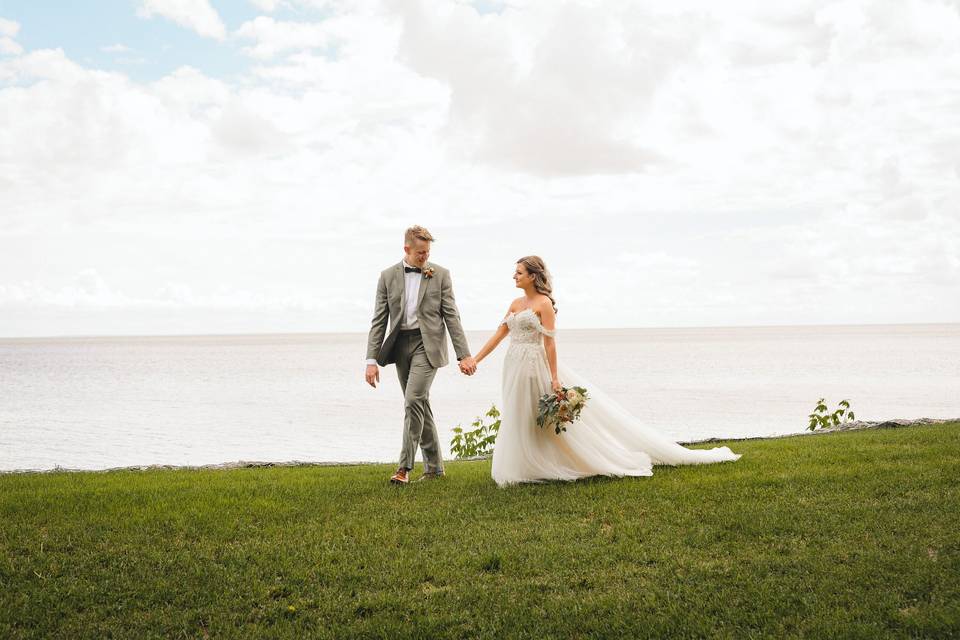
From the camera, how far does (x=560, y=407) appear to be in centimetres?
860

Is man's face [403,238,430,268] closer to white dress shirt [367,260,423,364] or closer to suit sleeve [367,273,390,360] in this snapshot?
white dress shirt [367,260,423,364]

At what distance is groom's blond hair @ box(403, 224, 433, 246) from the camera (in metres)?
9.12

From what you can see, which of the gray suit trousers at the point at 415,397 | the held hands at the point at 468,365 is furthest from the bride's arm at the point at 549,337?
the gray suit trousers at the point at 415,397

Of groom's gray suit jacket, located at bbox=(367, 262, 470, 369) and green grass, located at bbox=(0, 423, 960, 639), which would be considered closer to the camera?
green grass, located at bbox=(0, 423, 960, 639)

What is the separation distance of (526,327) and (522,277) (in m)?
0.62

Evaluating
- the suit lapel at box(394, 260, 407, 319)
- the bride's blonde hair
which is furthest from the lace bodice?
the suit lapel at box(394, 260, 407, 319)

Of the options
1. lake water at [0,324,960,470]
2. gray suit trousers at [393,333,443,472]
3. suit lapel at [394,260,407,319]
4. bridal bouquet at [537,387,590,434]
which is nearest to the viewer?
bridal bouquet at [537,387,590,434]

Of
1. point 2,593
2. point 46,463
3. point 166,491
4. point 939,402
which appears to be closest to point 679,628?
point 2,593

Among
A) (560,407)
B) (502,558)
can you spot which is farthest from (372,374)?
(502,558)

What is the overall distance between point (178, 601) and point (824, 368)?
65.3 metres

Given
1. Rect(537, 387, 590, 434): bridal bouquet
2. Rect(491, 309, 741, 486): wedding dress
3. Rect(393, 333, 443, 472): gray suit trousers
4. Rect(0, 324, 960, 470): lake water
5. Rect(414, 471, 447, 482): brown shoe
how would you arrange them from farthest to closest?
Rect(0, 324, 960, 470): lake water → Rect(414, 471, 447, 482): brown shoe → Rect(393, 333, 443, 472): gray suit trousers → Rect(491, 309, 741, 486): wedding dress → Rect(537, 387, 590, 434): bridal bouquet

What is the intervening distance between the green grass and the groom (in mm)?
847

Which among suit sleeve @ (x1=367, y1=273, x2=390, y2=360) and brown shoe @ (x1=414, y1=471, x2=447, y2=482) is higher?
suit sleeve @ (x1=367, y1=273, x2=390, y2=360)

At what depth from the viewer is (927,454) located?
928cm
